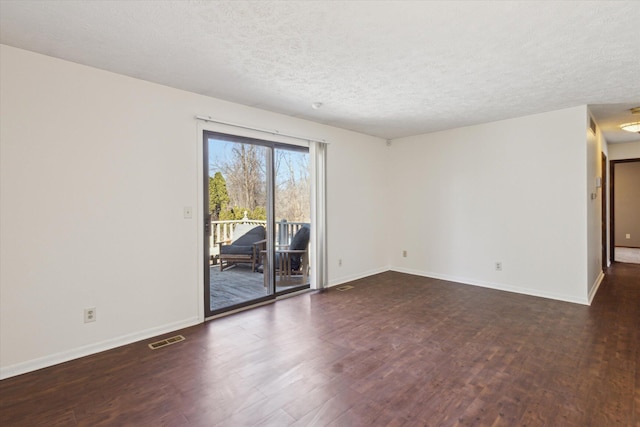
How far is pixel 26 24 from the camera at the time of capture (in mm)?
2035

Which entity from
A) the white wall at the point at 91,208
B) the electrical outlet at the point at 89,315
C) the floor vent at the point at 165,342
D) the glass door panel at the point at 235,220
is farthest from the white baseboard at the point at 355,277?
the electrical outlet at the point at 89,315

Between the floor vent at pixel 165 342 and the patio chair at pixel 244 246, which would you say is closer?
the floor vent at pixel 165 342

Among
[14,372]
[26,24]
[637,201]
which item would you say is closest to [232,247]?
[14,372]

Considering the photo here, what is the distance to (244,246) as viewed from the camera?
14.4 ft

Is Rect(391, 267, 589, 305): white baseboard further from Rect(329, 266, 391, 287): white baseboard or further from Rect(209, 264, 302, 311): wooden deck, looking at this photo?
Rect(209, 264, 302, 311): wooden deck

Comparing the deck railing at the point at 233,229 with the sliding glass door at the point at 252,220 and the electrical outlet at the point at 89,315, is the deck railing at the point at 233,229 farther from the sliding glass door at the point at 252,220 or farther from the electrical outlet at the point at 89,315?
the electrical outlet at the point at 89,315

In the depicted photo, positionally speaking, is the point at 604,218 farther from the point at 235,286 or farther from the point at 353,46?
the point at 235,286

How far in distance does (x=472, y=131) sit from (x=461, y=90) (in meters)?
1.74

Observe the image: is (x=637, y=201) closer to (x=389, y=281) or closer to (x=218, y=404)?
(x=389, y=281)

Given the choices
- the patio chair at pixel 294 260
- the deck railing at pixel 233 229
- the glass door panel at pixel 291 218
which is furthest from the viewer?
the patio chair at pixel 294 260

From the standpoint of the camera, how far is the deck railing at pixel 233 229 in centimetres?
373

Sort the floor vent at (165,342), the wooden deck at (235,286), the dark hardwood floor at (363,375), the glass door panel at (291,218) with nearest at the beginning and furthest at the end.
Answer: the dark hardwood floor at (363,375) < the floor vent at (165,342) < the wooden deck at (235,286) < the glass door panel at (291,218)

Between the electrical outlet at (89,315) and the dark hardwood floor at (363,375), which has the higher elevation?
the electrical outlet at (89,315)

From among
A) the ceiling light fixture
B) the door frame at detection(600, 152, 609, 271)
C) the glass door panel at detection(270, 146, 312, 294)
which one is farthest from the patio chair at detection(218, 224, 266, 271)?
the door frame at detection(600, 152, 609, 271)
